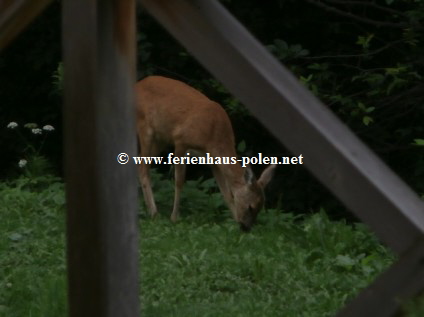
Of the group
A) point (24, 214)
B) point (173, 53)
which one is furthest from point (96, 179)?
point (173, 53)

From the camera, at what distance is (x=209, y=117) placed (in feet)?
37.2

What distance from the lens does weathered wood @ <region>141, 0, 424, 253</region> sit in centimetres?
271

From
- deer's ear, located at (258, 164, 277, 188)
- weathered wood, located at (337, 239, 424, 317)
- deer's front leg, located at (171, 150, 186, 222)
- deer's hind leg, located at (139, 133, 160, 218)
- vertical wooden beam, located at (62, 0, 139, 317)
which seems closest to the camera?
weathered wood, located at (337, 239, 424, 317)

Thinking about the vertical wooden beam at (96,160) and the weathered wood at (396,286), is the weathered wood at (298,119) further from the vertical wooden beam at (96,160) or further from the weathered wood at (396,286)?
the vertical wooden beam at (96,160)

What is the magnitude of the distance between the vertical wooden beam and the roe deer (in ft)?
23.1

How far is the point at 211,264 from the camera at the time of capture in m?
6.61

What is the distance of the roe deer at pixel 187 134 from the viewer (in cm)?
1084

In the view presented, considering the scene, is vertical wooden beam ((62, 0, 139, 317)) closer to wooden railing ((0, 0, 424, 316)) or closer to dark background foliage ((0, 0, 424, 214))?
wooden railing ((0, 0, 424, 316))

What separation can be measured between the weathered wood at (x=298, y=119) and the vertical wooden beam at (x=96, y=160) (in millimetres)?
164

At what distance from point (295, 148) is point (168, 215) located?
7.45m

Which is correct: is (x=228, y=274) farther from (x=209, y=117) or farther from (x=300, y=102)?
(x=209, y=117)

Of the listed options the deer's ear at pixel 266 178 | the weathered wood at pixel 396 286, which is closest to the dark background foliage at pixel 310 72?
the deer's ear at pixel 266 178

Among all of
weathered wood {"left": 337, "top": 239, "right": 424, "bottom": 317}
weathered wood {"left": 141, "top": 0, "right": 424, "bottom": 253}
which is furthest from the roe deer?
weathered wood {"left": 337, "top": 239, "right": 424, "bottom": 317}

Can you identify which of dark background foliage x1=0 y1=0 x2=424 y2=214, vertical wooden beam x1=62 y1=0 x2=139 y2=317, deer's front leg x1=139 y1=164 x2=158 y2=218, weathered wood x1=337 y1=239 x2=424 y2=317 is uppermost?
dark background foliage x1=0 y1=0 x2=424 y2=214
